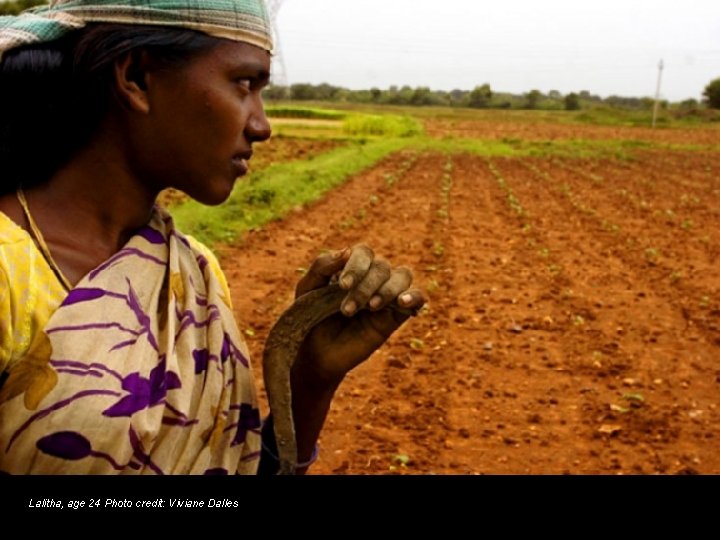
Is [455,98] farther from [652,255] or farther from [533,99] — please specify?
[652,255]

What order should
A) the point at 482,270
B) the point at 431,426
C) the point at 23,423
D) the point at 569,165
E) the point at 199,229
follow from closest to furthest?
the point at 23,423 < the point at 431,426 < the point at 482,270 < the point at 199,229 < the point at 569,165

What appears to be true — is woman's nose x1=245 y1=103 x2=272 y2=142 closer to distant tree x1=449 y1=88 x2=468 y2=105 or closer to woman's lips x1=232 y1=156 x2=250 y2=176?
woman's lips x1=232 y1=156 x2=250 y2=176

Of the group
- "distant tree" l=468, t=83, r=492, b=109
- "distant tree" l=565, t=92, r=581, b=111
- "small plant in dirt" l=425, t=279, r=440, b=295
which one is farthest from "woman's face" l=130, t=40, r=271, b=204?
"distant tree" l=468, t=83, r=492, b=109

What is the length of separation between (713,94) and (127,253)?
75.2m

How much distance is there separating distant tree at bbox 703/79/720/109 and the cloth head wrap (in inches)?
2911

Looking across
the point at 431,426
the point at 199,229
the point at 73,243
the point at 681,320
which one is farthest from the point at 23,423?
the point at 199,229

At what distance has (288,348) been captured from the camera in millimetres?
1375

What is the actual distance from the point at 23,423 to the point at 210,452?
0.33m

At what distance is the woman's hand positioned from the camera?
1275mm

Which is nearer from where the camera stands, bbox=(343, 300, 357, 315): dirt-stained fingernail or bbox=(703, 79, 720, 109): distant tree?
bbox=(343, 300, 357, 315): dirt-stained fingernail

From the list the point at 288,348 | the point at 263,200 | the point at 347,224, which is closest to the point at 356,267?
the point at 288,348

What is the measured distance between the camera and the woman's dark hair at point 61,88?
120 cm
